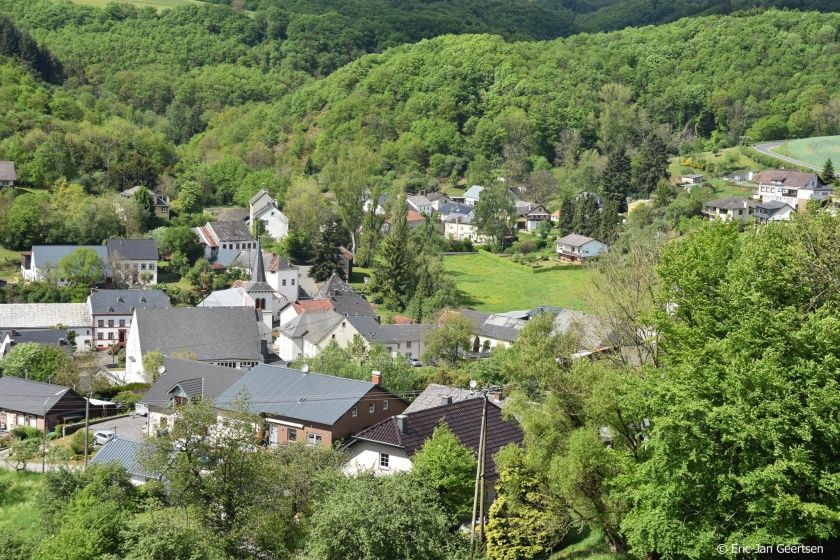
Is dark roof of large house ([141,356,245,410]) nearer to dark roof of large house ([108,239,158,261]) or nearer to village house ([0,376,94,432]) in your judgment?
village house ([0,376,94,432])

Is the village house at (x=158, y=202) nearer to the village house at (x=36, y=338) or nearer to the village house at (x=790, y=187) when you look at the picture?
the village house at (x=36, y=338)

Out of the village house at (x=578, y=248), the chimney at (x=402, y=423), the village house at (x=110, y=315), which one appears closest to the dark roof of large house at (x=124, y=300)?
the village house at (x=110, y=315)

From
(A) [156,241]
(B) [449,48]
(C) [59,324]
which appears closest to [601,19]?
(B) [449,48]

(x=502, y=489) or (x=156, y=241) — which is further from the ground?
(x=502, y=489)

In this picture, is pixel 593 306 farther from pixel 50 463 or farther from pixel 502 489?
pixel 50 463

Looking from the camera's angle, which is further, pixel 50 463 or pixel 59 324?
pixel 59 324
